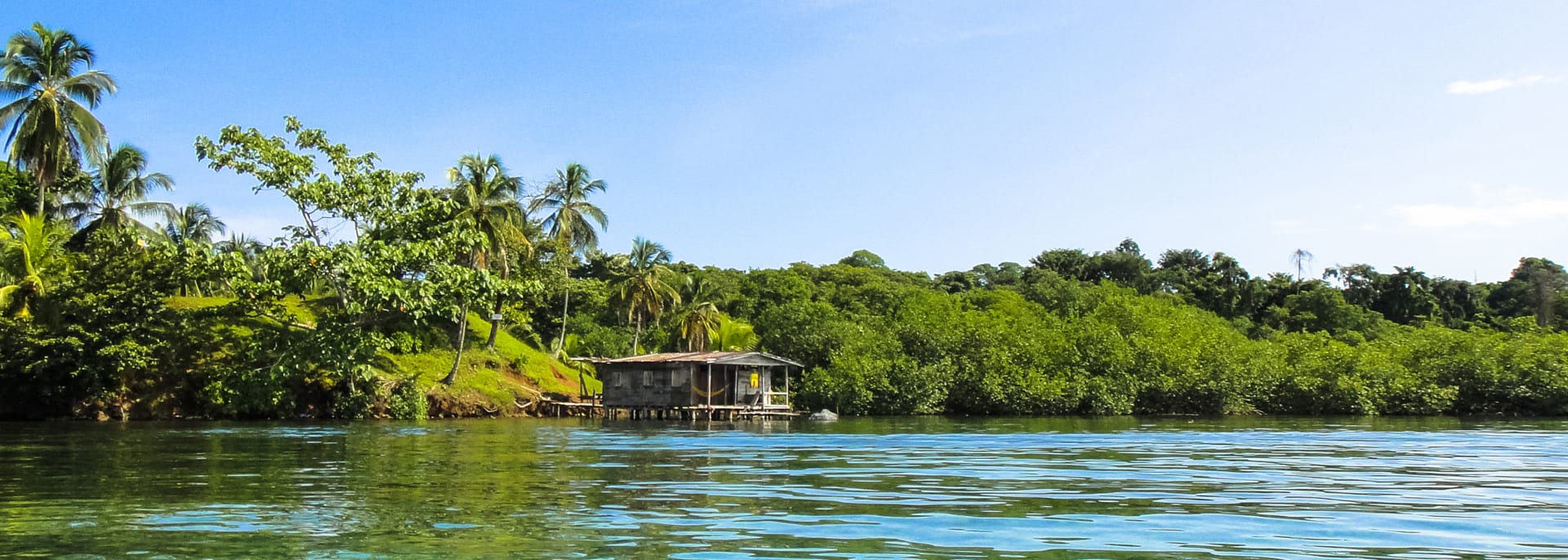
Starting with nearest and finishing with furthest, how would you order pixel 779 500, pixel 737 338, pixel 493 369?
1. pixel 779 500
2. pixel 493 369
3. pixel 737 338

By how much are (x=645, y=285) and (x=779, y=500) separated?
47301 millimetres

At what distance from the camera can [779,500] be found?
11.3 m

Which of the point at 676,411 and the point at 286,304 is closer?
the point at 286,304

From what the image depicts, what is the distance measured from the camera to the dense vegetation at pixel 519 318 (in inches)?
1439

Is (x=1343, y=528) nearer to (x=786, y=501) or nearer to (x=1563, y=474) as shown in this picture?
(x=786, y=501)

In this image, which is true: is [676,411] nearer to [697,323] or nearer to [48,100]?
[697,323]

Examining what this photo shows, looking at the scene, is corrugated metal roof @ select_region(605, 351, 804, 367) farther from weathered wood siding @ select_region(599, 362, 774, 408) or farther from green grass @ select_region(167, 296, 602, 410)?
green grass @ select_region(167, 296, 602, 410)

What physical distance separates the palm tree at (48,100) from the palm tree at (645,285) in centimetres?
2467

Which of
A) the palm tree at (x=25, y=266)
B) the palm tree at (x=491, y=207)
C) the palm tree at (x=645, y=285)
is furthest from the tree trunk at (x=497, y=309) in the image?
the palm tree at (x=25, y=266)

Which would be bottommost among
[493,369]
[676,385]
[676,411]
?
[676,411]

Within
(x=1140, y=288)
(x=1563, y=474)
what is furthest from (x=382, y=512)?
(x=1140, y=288)

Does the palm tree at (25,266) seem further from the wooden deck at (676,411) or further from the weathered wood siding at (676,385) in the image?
the weathered wood siding at (676,385)

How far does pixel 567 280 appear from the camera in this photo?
53.5 metres

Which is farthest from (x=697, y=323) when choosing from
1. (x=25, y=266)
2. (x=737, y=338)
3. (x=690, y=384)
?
(x=25, y=266)
